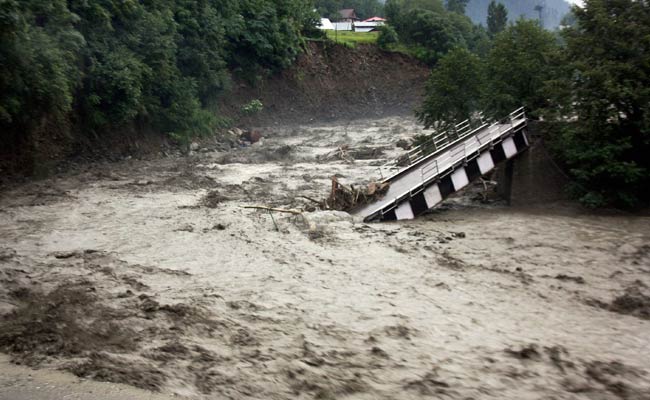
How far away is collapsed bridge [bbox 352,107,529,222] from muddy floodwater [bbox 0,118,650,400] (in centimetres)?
64

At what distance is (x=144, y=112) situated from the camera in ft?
97.6

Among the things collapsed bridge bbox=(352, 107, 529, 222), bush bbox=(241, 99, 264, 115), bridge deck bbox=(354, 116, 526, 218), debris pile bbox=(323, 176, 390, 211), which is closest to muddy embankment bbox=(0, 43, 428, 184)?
bush bbox=(241, 99, 264, 115)

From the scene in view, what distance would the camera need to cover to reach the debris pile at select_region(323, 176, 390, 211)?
19141mm

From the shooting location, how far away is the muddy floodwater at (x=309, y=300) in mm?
8023

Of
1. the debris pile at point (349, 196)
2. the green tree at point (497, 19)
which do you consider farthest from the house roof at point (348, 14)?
the debris pile at point (349, 196)

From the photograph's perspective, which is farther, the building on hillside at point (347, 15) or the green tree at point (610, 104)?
the building on hillside at point (347, 15)

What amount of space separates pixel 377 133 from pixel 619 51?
25.9 m

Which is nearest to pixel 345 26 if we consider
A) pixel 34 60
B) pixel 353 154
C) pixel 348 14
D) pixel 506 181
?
pixel 348 14

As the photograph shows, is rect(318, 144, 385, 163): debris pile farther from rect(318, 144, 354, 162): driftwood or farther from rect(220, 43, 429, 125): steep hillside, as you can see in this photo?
rect(220, 43, 429, 125): steep hillside

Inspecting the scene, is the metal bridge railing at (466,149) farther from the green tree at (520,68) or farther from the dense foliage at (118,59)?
the dense foliage at (118,59)

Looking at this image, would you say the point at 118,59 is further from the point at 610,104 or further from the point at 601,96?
the point at 610,104

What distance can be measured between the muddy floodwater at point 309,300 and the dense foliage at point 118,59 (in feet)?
12.4

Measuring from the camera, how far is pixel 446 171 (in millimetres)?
19188

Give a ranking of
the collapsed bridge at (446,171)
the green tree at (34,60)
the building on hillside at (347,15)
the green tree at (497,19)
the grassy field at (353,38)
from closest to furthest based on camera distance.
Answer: the collapsed bridge at (446,171)
the green tree at (34,60)
the grassy field at (353,38)
the green tree at (497,19)
the building on hillside at (347,15)
